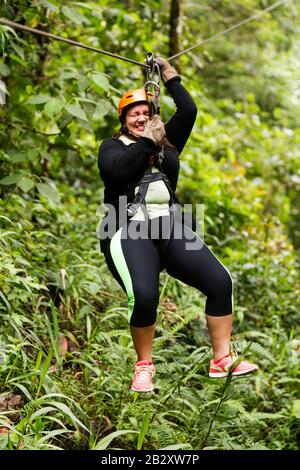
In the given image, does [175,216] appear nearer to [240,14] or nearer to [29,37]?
[29,37]

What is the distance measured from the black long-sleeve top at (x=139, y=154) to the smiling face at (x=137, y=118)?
0.12 m

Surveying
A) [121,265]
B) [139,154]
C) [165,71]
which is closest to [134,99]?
[165,71]

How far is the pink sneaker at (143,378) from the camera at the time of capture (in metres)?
3.75

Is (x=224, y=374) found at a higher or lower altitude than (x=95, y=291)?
lower

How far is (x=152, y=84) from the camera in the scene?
155 inches

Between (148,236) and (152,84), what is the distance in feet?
2.97

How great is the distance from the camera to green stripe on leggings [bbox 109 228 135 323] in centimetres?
375

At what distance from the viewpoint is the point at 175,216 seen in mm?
4121

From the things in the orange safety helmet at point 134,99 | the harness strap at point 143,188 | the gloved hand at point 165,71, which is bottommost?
the harness strap at point 143,188

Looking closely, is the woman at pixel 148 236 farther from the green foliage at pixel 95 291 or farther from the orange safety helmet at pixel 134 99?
the green foliage at pixel 95 291

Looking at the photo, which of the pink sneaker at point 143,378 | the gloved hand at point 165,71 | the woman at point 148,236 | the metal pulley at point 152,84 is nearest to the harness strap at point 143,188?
the woman at point 148,236

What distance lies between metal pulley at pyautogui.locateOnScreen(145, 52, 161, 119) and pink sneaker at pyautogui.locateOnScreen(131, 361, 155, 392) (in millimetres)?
1466

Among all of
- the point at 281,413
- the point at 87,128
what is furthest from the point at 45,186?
the point at 281,413

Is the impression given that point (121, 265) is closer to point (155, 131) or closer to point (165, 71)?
point (155, 131)
